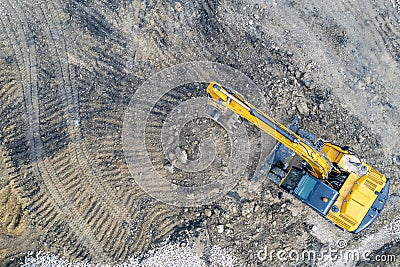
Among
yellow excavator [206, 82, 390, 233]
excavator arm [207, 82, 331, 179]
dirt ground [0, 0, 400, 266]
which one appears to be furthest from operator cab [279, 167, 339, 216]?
dirt ground [0, 0, 400, 266]

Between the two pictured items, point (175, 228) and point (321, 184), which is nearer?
point (321, 184)

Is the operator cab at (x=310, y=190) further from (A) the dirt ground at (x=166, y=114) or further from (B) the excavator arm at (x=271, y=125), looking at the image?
(A) the dirt ground at (x=166, y=114)

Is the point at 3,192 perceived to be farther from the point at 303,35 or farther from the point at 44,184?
the point at 303,35

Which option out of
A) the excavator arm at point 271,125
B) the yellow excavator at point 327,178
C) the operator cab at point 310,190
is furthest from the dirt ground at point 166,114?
the excavator arm at point 271,125

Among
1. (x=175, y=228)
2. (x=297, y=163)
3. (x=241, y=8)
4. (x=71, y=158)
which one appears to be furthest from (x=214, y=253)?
(x=241, y=8)

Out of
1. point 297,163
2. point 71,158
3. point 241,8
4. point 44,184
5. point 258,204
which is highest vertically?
point 241,8

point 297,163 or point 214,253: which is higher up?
point 297,163

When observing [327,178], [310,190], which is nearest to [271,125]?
[310,190]
